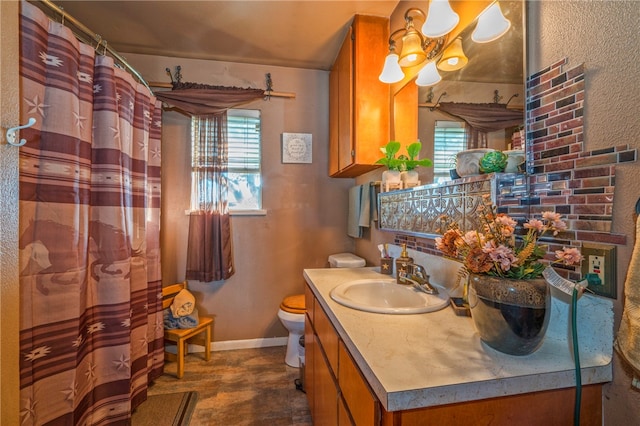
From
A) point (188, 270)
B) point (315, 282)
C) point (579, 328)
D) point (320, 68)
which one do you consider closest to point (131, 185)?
point (188, 270)

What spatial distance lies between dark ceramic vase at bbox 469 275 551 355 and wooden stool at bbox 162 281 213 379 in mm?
1964

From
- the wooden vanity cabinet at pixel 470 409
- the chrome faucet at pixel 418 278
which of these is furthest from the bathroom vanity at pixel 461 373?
the chrome faucet at pixel 418 278

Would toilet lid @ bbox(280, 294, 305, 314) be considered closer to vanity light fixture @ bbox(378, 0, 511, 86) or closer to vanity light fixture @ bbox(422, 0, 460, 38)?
vanity light fixture @ bbox(378, 0, 511, 86)

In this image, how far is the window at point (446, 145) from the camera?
115 centimetres

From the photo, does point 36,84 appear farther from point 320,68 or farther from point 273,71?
point 320,68

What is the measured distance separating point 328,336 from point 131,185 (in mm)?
1449

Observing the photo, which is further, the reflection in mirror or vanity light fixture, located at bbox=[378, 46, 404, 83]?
vanity light fixture, located at bbox=[378, 46, 404, 83]

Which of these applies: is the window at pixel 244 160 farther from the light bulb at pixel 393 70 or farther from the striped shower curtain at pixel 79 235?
the light bulb at pixel 393 70

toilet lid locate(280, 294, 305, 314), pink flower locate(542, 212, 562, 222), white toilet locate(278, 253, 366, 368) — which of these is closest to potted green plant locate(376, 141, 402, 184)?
white toilet locate(278, 253, 366, 368)

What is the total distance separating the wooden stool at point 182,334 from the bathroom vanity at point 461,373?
1488 mm

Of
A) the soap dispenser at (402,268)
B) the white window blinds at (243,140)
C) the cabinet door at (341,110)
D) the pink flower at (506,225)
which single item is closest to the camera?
the pink flower at (506,225)

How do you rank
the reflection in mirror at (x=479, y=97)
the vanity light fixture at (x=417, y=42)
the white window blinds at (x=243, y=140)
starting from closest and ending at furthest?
the reflection in mirror at (x=479, y=97) < the vanity light fixture at (x=417, y=42) < the white window blinds at (x=243, y=140)

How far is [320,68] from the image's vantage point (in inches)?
95.5

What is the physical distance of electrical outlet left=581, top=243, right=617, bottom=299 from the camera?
2.14 ft
